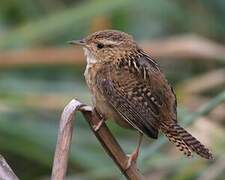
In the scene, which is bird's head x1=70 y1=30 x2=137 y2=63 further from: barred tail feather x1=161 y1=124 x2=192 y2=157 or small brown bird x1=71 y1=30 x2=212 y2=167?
barred tail feather x1=161 y1=124 x2=192 y2=157

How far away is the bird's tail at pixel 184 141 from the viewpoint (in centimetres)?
334

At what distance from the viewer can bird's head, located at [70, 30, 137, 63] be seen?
12.7 feet

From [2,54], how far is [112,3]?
0.79m

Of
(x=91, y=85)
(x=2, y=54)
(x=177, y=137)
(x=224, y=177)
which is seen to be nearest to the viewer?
(x=177, y=137)

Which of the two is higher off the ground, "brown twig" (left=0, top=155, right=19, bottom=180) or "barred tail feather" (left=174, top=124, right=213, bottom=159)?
"brown twig" (left=0, top=155, right=19, bottom=180)

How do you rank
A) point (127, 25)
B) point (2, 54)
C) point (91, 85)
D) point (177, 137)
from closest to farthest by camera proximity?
point (177, 137) < point (91, 85) < point (2, 54) < point (127, 25)

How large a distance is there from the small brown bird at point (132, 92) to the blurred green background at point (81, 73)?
1155 mm

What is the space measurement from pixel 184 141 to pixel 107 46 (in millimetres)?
653

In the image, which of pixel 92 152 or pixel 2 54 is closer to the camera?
pixel 92 152

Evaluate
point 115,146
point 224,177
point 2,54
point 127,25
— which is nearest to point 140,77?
point 115,146

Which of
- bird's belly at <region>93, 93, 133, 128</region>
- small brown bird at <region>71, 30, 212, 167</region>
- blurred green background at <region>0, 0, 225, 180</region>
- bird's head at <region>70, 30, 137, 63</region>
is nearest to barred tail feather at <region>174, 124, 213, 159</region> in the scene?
small brown bird at <region>71, 30, 212, 167</region>

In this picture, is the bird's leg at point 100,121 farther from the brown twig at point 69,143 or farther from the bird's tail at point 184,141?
the bird's tail at point 184,141

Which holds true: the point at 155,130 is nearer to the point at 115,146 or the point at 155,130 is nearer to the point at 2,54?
the point at 115,146

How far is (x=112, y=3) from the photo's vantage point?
6.14 meters
